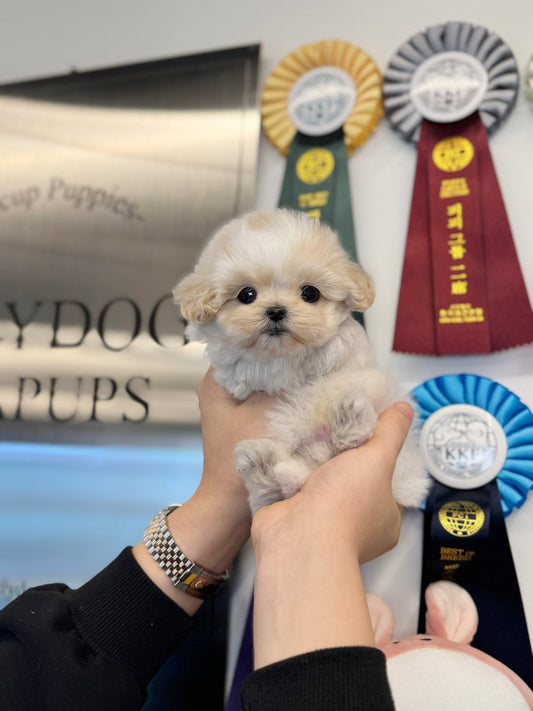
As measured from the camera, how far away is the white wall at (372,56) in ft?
4.08

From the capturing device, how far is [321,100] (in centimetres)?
144

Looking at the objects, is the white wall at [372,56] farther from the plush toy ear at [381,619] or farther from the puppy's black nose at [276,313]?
the puppy's black nose at [276,313]

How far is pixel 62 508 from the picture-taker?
1.52 metres

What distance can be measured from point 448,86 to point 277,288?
0.78m

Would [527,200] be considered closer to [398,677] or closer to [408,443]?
[408,443]

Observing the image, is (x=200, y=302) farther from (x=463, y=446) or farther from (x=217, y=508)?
(x=463, y=446)

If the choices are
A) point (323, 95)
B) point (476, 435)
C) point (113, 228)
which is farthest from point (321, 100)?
point (476, 435)

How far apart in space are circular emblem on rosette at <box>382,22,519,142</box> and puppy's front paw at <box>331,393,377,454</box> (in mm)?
837

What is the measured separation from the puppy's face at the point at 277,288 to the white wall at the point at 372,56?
471mm

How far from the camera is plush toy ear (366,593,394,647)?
1124 millimetres

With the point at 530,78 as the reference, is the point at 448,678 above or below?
below

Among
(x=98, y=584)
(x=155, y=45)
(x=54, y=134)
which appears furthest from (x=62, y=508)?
(x=155, y=45)

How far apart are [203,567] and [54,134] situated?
4.53ft

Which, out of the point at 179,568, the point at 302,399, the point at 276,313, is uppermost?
the point at 276,313
